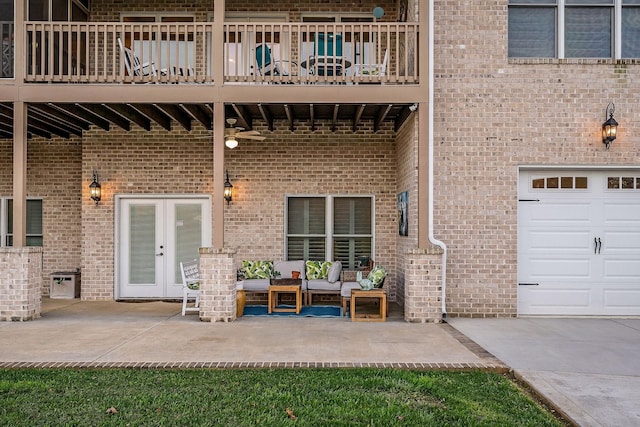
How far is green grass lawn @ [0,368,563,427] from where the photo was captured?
3.73 m

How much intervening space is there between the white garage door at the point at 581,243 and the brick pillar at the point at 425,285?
1.60m

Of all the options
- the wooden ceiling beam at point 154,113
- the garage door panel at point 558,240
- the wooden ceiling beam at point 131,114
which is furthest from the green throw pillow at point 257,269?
the garage door panel at point 558,240

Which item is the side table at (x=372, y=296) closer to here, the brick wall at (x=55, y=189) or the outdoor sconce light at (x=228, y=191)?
the outdoor sconce light at (x=228, y=191)

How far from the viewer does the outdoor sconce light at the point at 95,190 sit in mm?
9617

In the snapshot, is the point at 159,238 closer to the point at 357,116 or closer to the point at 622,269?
the point at 357,116

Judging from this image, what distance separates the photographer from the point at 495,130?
7883mm

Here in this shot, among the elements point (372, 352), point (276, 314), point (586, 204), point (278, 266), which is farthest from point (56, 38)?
point (586, 204)

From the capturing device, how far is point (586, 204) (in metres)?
8.01

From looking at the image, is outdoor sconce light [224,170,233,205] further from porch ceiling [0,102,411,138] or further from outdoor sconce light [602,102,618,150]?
outdoor sconce light [602,102,618,150]

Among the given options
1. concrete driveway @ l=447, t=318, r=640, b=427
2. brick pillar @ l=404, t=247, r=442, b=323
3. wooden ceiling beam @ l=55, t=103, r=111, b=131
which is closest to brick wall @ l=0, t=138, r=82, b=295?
wooden ceiling beam @ l=55, t=103, r=111, b=131

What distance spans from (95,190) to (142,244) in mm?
1360

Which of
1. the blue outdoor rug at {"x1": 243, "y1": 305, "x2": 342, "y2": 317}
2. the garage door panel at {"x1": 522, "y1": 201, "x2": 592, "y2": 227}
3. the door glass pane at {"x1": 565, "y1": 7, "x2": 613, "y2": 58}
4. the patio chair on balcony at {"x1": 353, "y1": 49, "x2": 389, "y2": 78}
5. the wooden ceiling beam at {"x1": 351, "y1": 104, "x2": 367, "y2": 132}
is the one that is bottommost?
the blue outdoor rug at {"x1": 243, "y1": 305, "x2": 342, "y2": 317}

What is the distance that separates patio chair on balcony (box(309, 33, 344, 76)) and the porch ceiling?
60 centimetres

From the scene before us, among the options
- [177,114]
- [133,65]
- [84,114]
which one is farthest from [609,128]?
[84,114]
